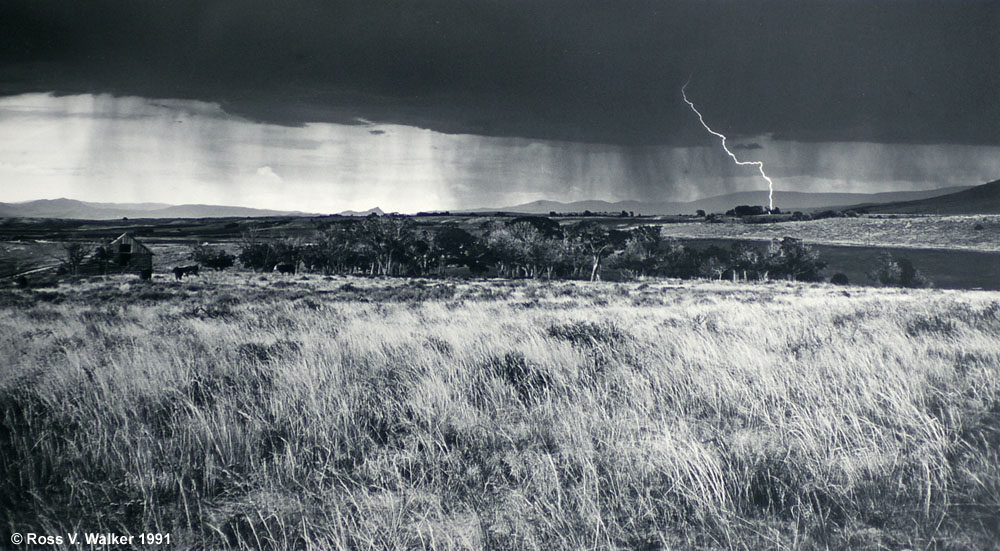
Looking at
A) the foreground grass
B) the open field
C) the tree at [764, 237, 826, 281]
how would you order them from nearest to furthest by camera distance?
the foreground grass
the open field
the tree at [764, 237, 826, 281]

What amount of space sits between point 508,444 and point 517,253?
60602mm

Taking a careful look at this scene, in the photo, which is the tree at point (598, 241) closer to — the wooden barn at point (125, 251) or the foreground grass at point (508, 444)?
the wooden barn at point (125, 251)

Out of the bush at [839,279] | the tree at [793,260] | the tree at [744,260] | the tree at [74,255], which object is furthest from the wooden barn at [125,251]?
the tree at [744,260]

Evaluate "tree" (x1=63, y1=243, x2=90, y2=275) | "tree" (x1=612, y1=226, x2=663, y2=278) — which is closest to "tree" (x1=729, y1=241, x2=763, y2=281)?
"tree" (x1=612, y1=226, x2=663, y2=278)

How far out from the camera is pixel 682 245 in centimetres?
5878

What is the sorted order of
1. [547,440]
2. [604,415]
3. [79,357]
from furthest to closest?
[79,357] → [604,415] → [547,440]

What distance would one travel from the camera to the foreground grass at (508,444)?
8.22 ft

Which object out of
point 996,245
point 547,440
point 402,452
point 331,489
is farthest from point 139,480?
point 996,245

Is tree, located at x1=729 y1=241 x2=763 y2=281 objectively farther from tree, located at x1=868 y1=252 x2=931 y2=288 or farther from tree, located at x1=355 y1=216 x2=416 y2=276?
tree, located at x1=355 y1=216 x2=416 y2=276

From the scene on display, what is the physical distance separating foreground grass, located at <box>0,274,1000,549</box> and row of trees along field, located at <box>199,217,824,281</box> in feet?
156

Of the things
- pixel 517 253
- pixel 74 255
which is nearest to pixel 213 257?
pixel 517 253

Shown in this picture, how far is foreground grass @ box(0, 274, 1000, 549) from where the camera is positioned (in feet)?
8.22

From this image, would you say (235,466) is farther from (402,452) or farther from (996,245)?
(996,245)

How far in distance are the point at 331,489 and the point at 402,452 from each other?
1.76 feet
